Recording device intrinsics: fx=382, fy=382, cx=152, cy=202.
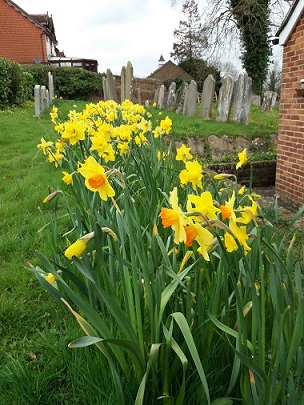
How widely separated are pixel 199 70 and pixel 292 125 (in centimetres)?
3221

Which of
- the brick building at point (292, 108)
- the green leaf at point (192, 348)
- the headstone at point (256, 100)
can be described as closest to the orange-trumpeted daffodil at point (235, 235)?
the green leaf at point (192, 348)

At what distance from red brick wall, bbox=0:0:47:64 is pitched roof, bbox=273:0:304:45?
26.5 meters

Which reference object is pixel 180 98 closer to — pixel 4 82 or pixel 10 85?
pixel 4 82

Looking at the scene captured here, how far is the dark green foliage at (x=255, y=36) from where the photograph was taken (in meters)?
19.6

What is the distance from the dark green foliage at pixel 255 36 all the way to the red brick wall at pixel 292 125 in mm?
15834

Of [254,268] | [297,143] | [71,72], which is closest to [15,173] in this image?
[297,143]

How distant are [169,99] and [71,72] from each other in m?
10.9

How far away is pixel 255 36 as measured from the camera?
812 inches

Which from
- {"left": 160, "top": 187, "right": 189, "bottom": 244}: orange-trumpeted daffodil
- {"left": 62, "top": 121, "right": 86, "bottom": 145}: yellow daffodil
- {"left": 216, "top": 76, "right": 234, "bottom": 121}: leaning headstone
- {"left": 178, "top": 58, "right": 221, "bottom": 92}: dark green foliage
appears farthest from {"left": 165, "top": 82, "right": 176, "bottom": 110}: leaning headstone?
{"left": 178, "top": 58, "right": 221, "bottom": 92}: dark green foliage

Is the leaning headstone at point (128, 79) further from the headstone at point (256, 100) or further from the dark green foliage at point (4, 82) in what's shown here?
the headstone at point (256, 100)

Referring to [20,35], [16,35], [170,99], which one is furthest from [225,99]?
[16,35]

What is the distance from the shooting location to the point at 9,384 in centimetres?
138

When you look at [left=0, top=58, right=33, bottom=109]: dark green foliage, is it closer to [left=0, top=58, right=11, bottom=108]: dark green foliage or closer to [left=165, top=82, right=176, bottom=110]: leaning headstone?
[left=0, top=58, right=11, bottom=108]: dark green foliage

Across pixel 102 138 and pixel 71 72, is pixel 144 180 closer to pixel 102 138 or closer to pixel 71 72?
pixel 102 138
